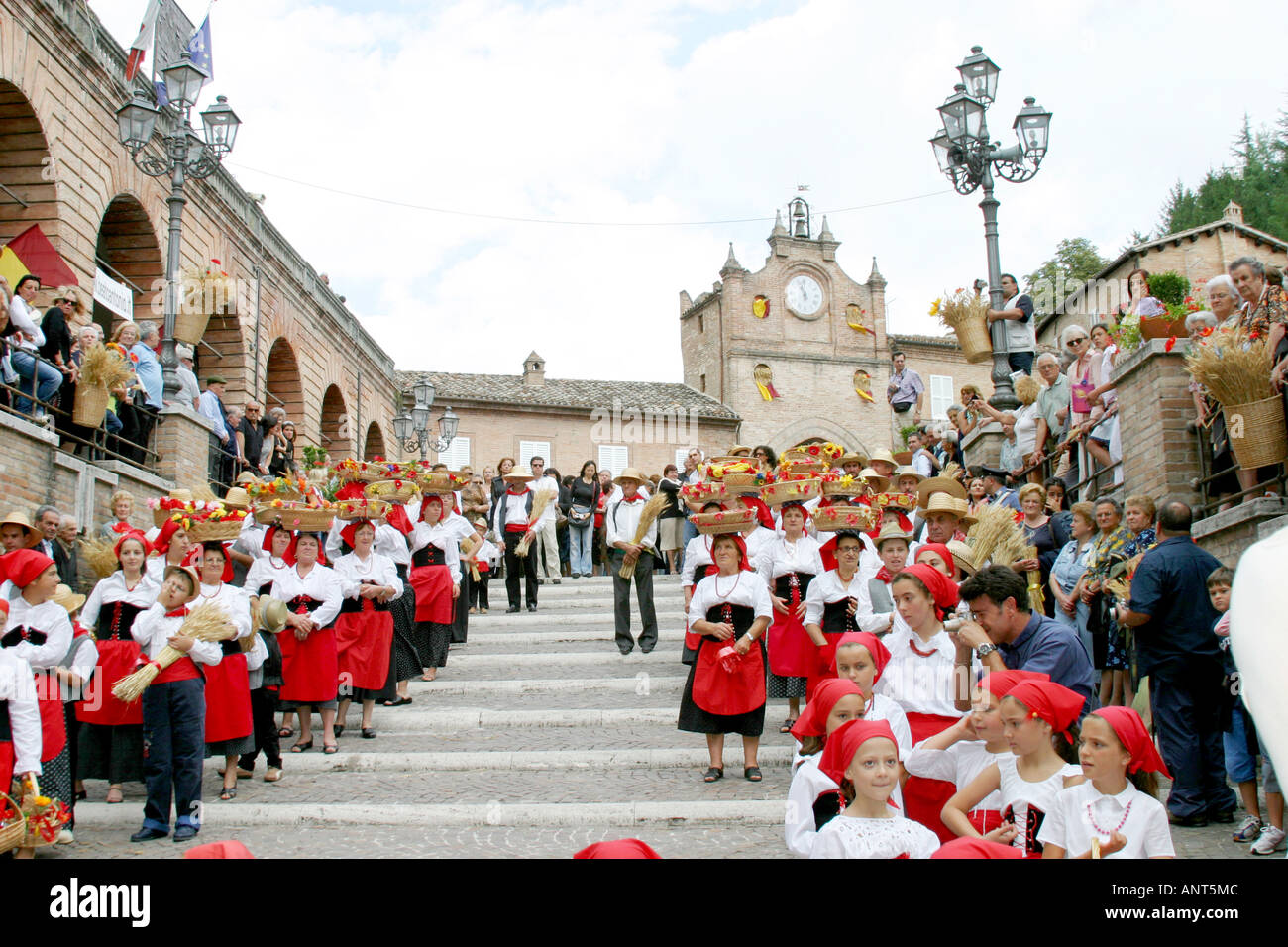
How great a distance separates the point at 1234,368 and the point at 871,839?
5764 millimetres

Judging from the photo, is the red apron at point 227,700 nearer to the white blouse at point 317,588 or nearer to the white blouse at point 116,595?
the white blouse at point 116,595

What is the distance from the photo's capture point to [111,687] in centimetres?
780

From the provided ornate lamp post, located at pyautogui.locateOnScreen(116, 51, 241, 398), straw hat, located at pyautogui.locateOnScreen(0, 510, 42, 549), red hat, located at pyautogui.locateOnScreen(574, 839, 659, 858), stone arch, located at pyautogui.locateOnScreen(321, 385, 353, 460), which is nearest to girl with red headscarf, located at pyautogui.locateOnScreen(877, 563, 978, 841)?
red hat, located at pyautogui.locateOnScreen(574, 839, 659, 858)

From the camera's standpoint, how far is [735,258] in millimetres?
43688

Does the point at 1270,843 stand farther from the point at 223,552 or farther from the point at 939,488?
the point at 223,552

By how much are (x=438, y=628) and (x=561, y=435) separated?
1114 inches

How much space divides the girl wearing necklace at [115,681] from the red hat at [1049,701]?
6.01 metres

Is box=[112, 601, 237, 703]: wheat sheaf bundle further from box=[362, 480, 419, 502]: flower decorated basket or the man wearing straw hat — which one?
the man wearing straw hat

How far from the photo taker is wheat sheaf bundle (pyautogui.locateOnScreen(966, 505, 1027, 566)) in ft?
31.5

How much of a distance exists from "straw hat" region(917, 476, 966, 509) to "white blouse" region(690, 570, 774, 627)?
2.31 metres

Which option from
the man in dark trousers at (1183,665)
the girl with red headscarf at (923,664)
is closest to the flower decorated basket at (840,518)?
the man in dark trousers at (1183,665)

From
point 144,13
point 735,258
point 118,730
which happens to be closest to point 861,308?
point 735,258
